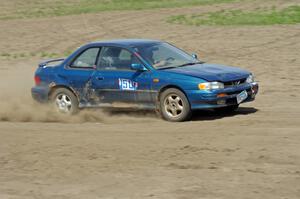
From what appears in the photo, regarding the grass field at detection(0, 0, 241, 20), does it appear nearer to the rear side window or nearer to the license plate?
the rear side window

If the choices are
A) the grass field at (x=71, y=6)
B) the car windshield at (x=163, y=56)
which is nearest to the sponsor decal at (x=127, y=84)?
the car windshield at (x=163, y=56)

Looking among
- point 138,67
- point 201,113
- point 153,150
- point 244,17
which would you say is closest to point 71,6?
point 244,17

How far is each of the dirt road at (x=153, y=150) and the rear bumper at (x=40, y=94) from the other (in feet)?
0.55

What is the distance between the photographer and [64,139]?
1214cm

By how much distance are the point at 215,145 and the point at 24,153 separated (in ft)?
8.53

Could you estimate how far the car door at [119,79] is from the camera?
13695mm

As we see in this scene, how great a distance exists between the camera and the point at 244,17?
30.4 meters

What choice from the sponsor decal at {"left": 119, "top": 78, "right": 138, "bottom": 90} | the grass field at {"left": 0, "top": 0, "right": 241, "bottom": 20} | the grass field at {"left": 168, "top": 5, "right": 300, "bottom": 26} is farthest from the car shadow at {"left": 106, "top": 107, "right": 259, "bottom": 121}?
the grass field at {"left": 0, "top": 0, "right": 241, "bottom": 20}

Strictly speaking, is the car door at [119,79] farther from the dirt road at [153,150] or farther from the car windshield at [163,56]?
the dirt road at [153,150]

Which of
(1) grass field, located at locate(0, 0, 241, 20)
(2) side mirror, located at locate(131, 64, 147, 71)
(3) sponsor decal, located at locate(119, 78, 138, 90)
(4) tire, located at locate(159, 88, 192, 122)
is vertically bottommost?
(4) tire, located at locate(159, 88, 192, 122)

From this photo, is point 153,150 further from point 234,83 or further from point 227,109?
point 227,109

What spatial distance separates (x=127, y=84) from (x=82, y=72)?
1.02m

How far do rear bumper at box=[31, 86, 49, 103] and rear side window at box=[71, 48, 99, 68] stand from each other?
766 millimetres

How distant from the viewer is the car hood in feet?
43.3
